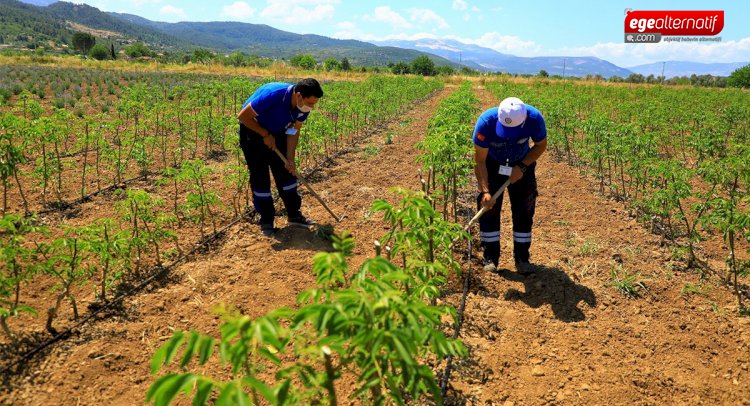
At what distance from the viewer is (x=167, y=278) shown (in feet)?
13.7

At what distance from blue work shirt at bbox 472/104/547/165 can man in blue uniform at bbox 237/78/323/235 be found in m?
1.65

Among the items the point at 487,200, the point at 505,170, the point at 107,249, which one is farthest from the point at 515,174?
the point at 107,249

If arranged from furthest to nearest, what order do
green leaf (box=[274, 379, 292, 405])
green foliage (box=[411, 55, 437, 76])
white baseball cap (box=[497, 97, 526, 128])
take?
green foliage (box=[411, 55, 437, 76])
white baseball cap (box=[497, 97, 526, 128])
green leaf (box=[274, 379, 292, 405])

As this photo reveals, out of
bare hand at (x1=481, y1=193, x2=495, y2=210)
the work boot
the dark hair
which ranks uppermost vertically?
the dark hair

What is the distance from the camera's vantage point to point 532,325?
3.60m

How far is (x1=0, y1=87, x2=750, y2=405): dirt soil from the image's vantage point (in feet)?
9.52

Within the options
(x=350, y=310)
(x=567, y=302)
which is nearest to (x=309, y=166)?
(x=567, y=302)

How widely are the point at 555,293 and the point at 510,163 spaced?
4.28 feet

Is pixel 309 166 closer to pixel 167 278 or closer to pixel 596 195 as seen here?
pixel 167 278

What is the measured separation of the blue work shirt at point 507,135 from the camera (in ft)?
12.8

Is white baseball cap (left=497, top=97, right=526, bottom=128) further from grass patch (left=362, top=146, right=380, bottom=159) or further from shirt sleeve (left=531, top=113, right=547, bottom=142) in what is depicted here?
grass patch (left=362, top=146, right=380, bottom=159)

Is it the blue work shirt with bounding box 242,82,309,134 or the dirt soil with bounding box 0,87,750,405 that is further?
the blue work shirt with bounding box 242,82,309,134

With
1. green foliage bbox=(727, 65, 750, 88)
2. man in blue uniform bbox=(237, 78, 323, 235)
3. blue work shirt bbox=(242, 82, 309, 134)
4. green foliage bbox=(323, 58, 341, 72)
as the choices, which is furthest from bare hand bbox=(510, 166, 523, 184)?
green foliage bbox=(727, 65, 750, 88)

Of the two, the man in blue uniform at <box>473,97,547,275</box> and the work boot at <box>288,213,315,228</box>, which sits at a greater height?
the man in blue uniform at <box>473,97,547,275</box>
